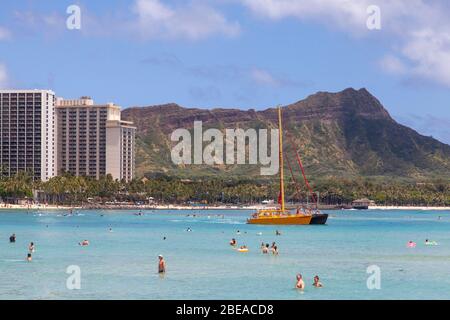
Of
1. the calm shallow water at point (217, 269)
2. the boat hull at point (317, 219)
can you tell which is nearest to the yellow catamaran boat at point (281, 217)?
the boat hull at point (317, 219)

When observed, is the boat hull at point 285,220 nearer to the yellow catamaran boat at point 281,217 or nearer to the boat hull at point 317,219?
the yellow catamaran boat at point 281,217

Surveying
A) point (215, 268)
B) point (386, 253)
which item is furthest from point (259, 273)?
point (386, 253)

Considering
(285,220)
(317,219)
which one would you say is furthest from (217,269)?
(317,219)

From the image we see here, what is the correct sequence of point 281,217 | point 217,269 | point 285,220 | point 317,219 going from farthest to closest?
point 317,219, point 281,217, point 285,220, point 217,269

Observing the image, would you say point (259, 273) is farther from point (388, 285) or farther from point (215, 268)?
point (388, 285)

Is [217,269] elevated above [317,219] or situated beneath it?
situated beneath

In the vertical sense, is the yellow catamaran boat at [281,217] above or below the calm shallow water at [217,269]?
above

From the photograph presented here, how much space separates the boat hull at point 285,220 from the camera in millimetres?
167375

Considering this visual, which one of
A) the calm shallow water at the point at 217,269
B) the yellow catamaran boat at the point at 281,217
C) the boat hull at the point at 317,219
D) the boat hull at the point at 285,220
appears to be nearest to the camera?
the calm shallow water at the point at 217,269

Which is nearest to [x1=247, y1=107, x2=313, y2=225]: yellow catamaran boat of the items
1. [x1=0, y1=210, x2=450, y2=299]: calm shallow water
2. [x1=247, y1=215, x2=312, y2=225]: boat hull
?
[x1=247, y1=215, x2=312, y2=225]: boat hull

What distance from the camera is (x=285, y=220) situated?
550ft

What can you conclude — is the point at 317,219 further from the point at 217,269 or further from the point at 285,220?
the point at 217,269

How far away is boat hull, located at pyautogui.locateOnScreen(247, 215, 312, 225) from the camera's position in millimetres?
167375
